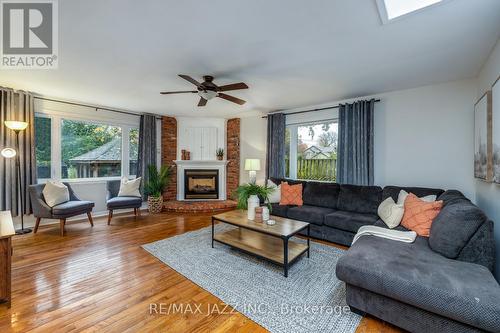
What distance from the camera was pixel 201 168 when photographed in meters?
6.02

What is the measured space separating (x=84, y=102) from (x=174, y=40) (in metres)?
3.55

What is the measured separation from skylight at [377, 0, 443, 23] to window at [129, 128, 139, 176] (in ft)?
17.4

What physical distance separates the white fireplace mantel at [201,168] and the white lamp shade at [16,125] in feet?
9.50

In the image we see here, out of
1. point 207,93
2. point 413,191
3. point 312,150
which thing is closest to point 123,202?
point 207,93

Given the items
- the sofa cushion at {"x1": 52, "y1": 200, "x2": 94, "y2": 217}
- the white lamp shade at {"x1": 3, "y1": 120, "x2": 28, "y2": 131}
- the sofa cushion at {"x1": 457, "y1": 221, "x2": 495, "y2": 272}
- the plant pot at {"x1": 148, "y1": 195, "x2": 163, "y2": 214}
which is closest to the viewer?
the sofa cushion at {"x1": 457, "y1": 221, "x2": 495, "y2": 272}

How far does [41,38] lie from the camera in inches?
84.4

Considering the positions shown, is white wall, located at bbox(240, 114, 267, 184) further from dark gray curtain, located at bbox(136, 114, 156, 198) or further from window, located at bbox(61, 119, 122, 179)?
window, located at bbox(61, 119, 122, 179)

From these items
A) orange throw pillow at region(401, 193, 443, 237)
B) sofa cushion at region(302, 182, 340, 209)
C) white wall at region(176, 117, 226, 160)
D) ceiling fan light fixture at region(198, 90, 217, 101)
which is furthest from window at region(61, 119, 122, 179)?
orange throw pillow at region(401, 193, 443, 237)

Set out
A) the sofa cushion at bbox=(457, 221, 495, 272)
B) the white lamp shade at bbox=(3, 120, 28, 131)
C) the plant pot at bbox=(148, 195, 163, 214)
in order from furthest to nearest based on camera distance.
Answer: the plant pot at bbox=(148, 195, 163, 214), the white lamp shade at bbox=(3, 120, 28, 131), the sofa cushion at bbox=(457, 221, 495, 272)

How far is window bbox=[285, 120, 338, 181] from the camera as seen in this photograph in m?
4.51

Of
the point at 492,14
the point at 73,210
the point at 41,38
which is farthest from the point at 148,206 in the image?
the point at 492,14

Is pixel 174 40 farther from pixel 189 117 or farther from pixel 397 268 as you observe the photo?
pixel 189 117

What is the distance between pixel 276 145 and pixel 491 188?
3399mm

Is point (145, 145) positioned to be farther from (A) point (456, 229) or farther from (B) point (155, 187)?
(A) point (456, 229)
